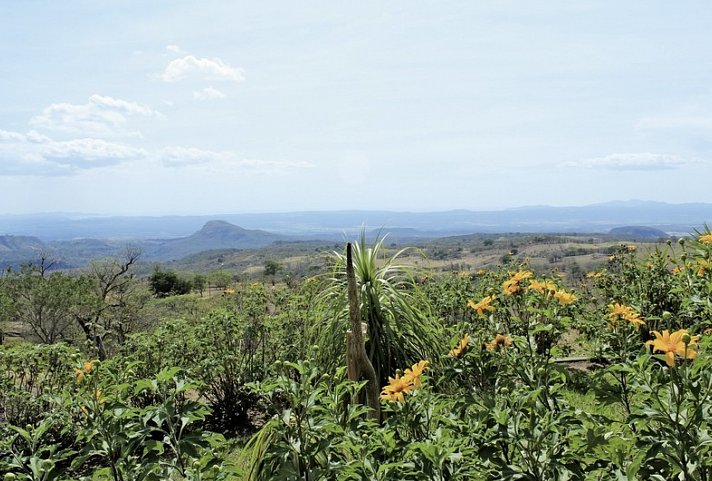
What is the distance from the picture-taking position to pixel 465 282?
657 cm

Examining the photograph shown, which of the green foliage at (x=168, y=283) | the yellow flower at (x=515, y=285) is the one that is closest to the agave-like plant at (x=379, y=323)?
the yellow flower at (x=515, y=285)

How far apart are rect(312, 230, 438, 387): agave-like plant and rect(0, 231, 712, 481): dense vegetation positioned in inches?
0.5

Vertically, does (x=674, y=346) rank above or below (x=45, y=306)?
above

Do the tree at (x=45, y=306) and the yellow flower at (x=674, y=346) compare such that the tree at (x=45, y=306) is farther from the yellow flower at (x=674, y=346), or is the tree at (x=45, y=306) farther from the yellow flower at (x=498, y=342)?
the yellow flower at (x=674, y=346)

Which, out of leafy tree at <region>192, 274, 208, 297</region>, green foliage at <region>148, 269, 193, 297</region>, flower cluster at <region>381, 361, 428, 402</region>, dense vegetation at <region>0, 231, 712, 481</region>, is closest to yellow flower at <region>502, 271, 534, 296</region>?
dense vegetation at <region>0, 231, 712, 481</region>

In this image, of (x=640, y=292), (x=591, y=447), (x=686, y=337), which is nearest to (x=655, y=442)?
(x=591, y=447)

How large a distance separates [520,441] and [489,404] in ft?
0.77

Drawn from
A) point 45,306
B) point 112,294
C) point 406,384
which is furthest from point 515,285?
point 112,294

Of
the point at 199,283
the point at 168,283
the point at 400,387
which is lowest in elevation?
the point at 199,283

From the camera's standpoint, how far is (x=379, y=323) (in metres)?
3.62

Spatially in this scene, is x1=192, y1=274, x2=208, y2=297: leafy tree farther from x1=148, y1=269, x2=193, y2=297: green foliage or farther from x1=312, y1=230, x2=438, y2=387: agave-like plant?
x1=312, y1=230, x2=438, y2=387: agave-like plant

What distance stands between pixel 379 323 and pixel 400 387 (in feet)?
5.83

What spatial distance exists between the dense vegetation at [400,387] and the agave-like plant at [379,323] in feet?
0.04

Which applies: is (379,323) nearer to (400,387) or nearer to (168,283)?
(400,387)
